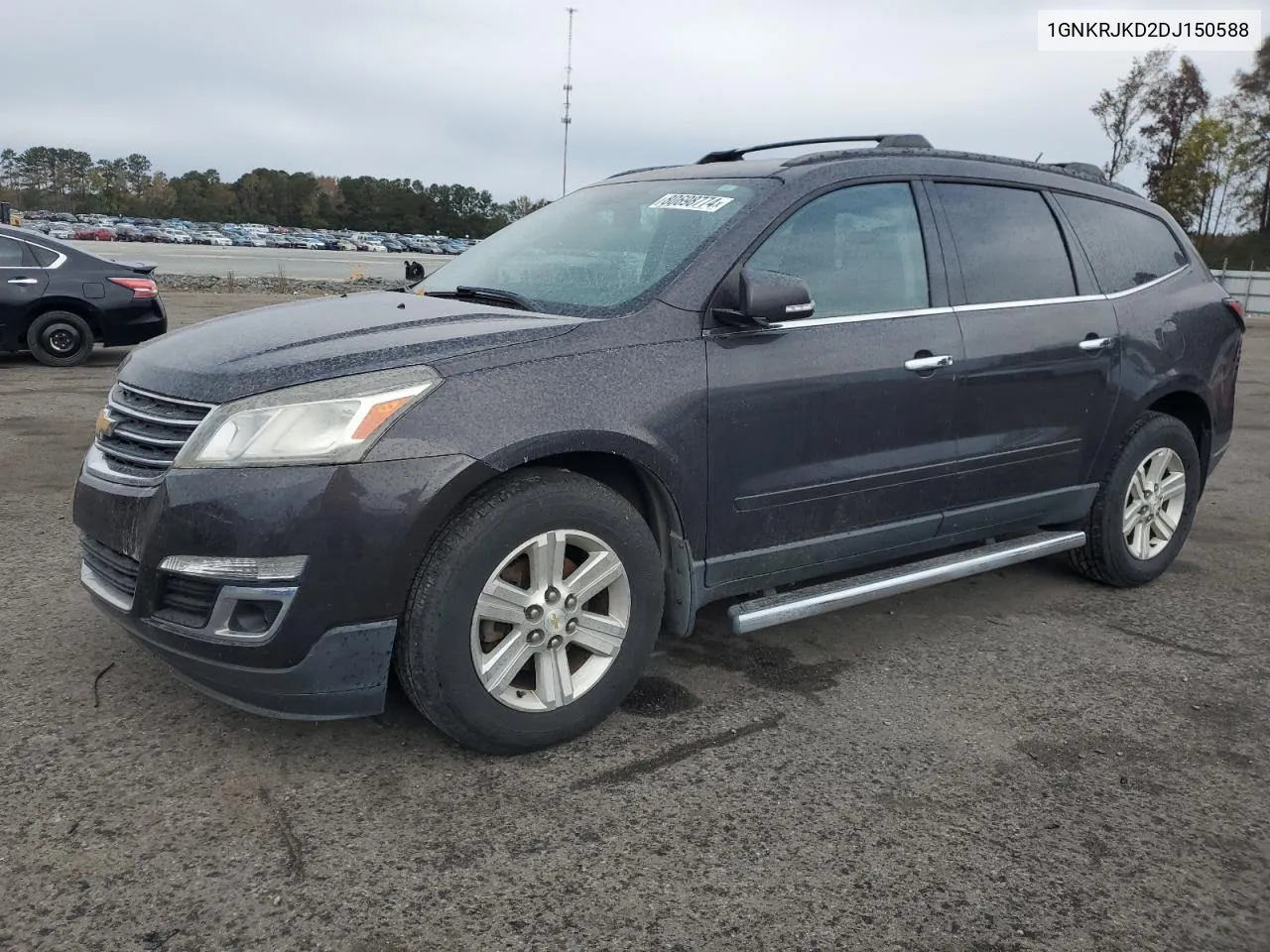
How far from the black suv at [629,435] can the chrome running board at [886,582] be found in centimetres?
2

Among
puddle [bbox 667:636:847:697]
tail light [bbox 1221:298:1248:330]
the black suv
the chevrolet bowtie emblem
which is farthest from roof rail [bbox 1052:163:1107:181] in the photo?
the chevrolet bowtie emblem

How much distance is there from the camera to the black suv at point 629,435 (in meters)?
2.74

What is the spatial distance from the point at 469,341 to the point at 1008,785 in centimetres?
194

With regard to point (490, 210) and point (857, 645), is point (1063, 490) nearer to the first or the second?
point (857, 645)

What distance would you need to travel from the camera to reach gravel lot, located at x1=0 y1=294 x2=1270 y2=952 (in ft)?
7.68

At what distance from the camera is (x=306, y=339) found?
3.09 meters

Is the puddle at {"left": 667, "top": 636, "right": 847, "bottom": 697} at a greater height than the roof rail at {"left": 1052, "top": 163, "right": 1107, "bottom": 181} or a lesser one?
lesser

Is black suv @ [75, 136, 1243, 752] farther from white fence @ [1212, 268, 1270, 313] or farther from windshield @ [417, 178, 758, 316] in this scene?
white fence @ [1212, 268, 1270, 313]

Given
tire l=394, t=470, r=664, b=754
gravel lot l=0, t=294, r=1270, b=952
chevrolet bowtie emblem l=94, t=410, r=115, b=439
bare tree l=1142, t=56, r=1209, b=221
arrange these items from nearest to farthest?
1. gravel lot l=0, t=294, r=1270, b=952
2. tire l=394, t=470, r=664, b=754
3. chevrolet bowtie emblem l=94, t=410, r=115, b=439
4. bare tree l=1142, t=56, r=1209, b=221

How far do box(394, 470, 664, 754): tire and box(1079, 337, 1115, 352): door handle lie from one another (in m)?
2.22

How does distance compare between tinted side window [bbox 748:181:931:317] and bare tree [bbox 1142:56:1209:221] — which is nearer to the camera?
tinted side window [bbox 748:181:931:317]

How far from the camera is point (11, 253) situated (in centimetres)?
1109

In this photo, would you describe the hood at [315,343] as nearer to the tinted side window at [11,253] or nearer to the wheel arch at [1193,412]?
the wheel arch at [1193,412]

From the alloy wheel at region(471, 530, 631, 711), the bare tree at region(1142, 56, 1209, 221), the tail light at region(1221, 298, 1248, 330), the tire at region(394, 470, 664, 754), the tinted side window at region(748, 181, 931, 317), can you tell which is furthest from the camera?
the bare tree at region(1142, 56, 1209, 221)
